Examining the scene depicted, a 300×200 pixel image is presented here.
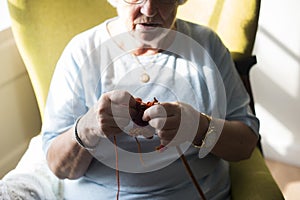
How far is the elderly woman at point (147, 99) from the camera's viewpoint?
3.48 ft

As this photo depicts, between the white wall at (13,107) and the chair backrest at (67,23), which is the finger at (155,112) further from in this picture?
the white wall at (13,107)

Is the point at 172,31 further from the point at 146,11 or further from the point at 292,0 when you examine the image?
the point at 292,0

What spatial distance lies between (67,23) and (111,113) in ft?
1.71

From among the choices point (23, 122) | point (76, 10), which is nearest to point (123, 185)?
point (76, 10)

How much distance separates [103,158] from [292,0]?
112 cm

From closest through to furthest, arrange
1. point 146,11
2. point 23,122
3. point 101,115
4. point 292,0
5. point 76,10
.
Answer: point 101,115 < point 146,11 < point 76,10 < point 23,122 < point 292,0

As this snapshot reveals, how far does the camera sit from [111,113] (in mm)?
910

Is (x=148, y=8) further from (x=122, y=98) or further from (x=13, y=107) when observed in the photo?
(x=13, y=107)

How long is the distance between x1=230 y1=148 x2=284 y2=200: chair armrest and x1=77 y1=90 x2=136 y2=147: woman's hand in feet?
1.21

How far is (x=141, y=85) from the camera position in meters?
1.09

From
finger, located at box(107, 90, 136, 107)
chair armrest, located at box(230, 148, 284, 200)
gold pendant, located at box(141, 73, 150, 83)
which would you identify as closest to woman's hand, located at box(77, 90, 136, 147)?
finger, located at box(107, 90, 136, 107)

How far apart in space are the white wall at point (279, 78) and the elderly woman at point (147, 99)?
31.2 inches

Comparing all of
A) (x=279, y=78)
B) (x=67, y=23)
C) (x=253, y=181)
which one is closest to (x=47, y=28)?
(x=67, y=23)

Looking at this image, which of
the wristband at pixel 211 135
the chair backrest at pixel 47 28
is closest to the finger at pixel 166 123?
the wristband at pixel 211 135
